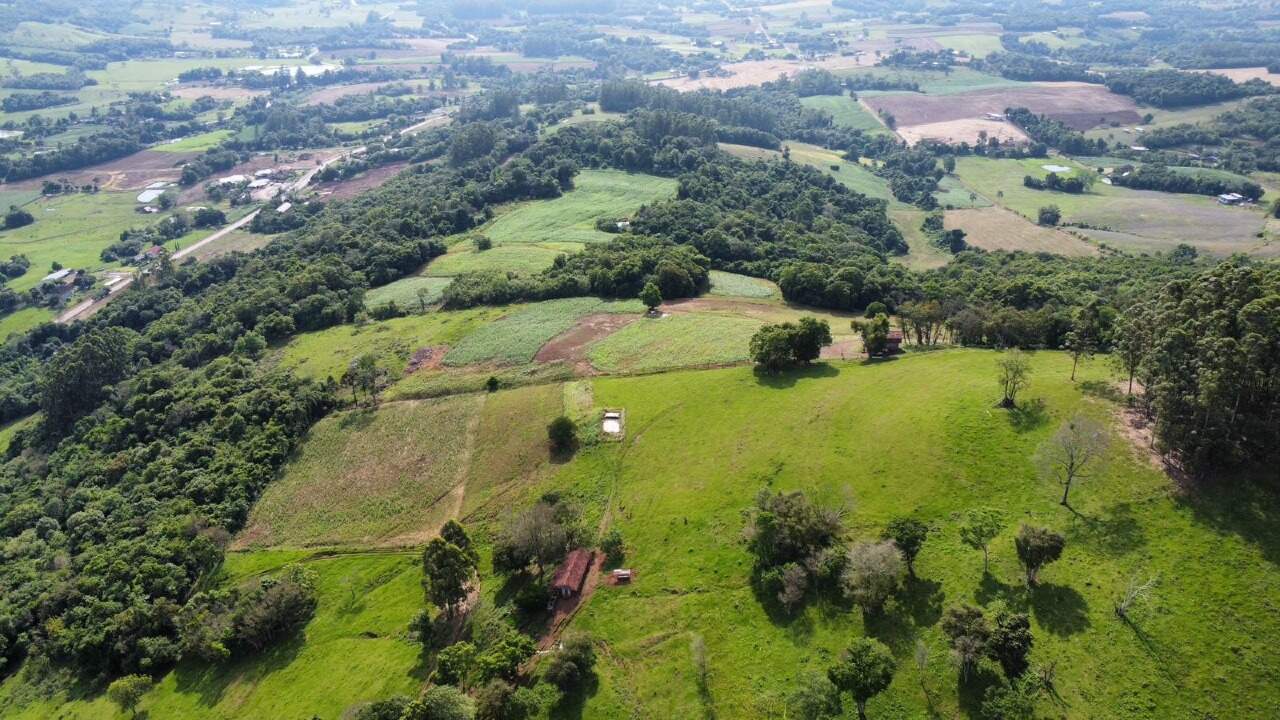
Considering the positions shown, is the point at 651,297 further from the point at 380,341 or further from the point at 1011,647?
the point at 1011,647

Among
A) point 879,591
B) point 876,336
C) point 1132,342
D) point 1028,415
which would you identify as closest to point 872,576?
point 879,591

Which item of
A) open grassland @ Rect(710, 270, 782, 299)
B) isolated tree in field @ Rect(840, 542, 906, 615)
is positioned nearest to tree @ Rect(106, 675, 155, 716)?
isolated tree in field @ Rect(840, 542, 906, 615)

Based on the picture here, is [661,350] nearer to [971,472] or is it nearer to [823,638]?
[971,472]

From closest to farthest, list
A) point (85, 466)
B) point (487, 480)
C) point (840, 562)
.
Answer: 1. point (840, 562)
2. point (487, 480)
3. point (85, 466)

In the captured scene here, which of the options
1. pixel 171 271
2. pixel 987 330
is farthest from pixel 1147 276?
pixel 171 271

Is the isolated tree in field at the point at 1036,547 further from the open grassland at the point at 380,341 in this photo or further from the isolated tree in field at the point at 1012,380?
the open grassland at the point at 380,341

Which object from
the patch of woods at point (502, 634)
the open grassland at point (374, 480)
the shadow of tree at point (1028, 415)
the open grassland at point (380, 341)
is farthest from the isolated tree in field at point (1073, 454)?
the open grassland at point (380, 341)
